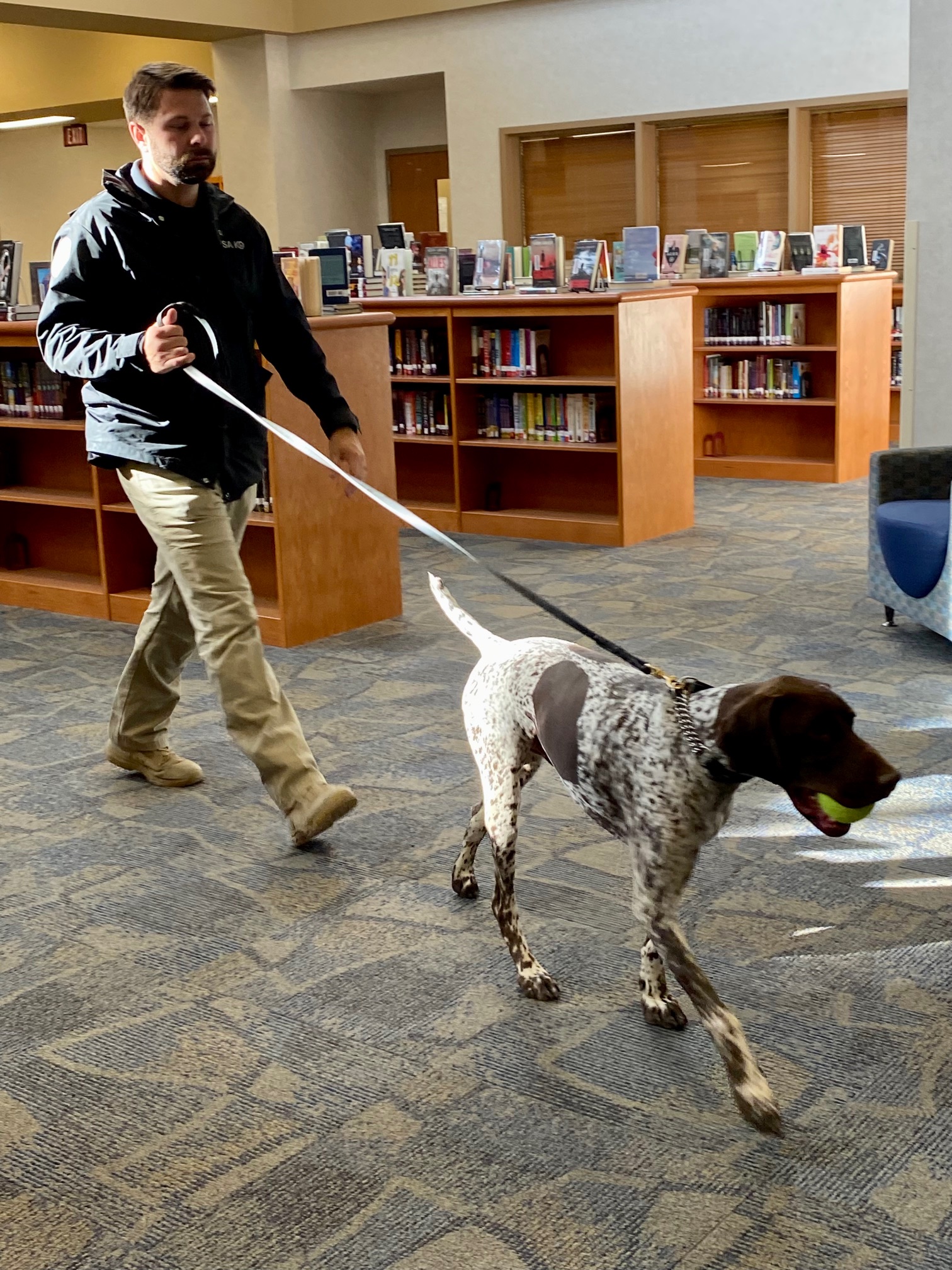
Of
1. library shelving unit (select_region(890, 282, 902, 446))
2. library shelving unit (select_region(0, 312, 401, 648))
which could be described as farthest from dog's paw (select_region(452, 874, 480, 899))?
library shelving unit (select_region(890, 282, 902, 446))

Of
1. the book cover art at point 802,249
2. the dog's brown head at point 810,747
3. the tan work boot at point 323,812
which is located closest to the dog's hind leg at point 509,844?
the dog's brown head at point 810,747

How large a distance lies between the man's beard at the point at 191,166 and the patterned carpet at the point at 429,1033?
1.55 metres

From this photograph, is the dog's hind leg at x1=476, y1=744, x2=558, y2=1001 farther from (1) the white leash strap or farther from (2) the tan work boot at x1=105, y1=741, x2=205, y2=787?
(2) the tan work boot at x1=105, y1=741, x2=205, y2=787

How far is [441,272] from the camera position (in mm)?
7945

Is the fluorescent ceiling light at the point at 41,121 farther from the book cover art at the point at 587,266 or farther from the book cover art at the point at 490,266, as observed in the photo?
the book cover art at the point at 587,266

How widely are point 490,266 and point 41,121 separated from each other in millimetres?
9911

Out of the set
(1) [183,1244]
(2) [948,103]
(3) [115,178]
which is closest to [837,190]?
(2) [948,103]

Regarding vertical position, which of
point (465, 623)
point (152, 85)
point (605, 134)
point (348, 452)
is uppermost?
point (605, 134)

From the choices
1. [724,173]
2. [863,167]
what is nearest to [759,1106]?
[863,167]

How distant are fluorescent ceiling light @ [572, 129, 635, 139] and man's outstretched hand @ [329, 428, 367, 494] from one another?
384 inches

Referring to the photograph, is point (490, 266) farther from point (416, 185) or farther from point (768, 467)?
point (416, 185)

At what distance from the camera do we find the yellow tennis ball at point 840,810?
198 centimetres

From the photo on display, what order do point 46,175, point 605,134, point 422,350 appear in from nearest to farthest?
point 422,350, point 605,134, point 46,175

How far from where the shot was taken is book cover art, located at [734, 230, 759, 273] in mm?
9422
